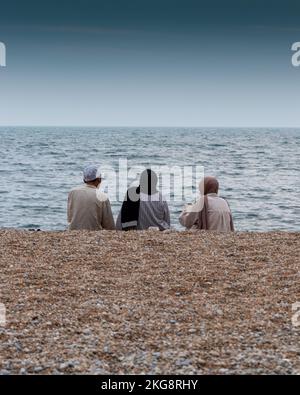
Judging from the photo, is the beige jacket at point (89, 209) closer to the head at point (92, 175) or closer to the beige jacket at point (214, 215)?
the head at point (92, 175)

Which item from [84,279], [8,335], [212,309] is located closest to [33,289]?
[84,279]

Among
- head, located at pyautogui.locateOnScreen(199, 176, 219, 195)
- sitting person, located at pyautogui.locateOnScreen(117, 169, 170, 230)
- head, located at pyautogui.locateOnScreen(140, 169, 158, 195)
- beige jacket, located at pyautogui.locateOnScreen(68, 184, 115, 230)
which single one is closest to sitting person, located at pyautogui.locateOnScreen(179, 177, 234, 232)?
head, located at pyautogui.locateOnScreen(199, 176, 219, 195)

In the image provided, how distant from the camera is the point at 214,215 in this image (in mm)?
10195

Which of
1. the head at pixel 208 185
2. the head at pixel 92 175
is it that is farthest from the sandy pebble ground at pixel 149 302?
the head at pixel 92 175

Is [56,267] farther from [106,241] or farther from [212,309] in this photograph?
[212,309]

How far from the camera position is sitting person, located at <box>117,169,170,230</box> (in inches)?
399

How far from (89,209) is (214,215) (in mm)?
1693

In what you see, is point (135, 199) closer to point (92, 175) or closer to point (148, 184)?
point (148, 184)

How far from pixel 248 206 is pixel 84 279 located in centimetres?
1526

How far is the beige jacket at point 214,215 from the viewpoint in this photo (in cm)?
1009

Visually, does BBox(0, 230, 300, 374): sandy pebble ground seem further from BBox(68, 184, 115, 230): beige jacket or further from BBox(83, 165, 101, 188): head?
BBox(83, 165, 101, 188): head

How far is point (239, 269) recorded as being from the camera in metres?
8.35

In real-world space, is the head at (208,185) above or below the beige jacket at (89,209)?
above
